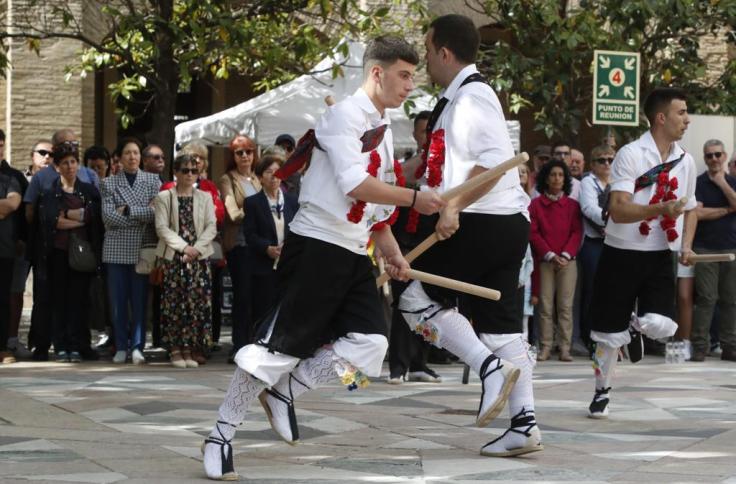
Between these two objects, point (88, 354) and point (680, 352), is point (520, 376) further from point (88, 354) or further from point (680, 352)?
point (680, 352)

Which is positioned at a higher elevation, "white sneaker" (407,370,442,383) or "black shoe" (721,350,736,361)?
"white sneaker" (407,370,442,383)

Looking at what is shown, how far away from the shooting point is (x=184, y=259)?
12.5 meters

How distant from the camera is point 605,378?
892 centimetres

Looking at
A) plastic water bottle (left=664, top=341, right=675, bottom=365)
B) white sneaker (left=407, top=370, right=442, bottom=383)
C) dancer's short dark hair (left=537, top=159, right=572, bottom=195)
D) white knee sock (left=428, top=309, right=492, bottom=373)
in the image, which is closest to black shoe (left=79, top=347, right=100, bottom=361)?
white sneaker (left=407, top=370, right=442, bottom=383)

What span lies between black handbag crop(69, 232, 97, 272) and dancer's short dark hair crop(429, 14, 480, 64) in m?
6.01

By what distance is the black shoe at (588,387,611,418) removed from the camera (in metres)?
8.98

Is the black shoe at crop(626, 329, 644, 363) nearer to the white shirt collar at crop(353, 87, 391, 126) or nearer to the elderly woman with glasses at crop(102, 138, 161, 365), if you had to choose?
the white shirt collar at crop(353, 87, 391, 126)

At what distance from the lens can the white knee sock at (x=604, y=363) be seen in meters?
8.92

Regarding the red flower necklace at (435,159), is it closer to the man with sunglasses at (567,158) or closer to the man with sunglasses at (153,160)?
the man with sunglasses at (153,160)

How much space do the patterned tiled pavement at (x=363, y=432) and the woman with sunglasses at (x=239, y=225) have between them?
131 cm

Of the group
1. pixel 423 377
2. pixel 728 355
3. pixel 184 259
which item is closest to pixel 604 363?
pixel 423 377

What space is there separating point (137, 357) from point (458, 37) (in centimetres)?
619

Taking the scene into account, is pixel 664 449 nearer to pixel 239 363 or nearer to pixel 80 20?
pixel 239 363

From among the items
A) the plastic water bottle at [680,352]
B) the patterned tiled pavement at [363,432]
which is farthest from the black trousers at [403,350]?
the plastic water bottle at [680,352]
